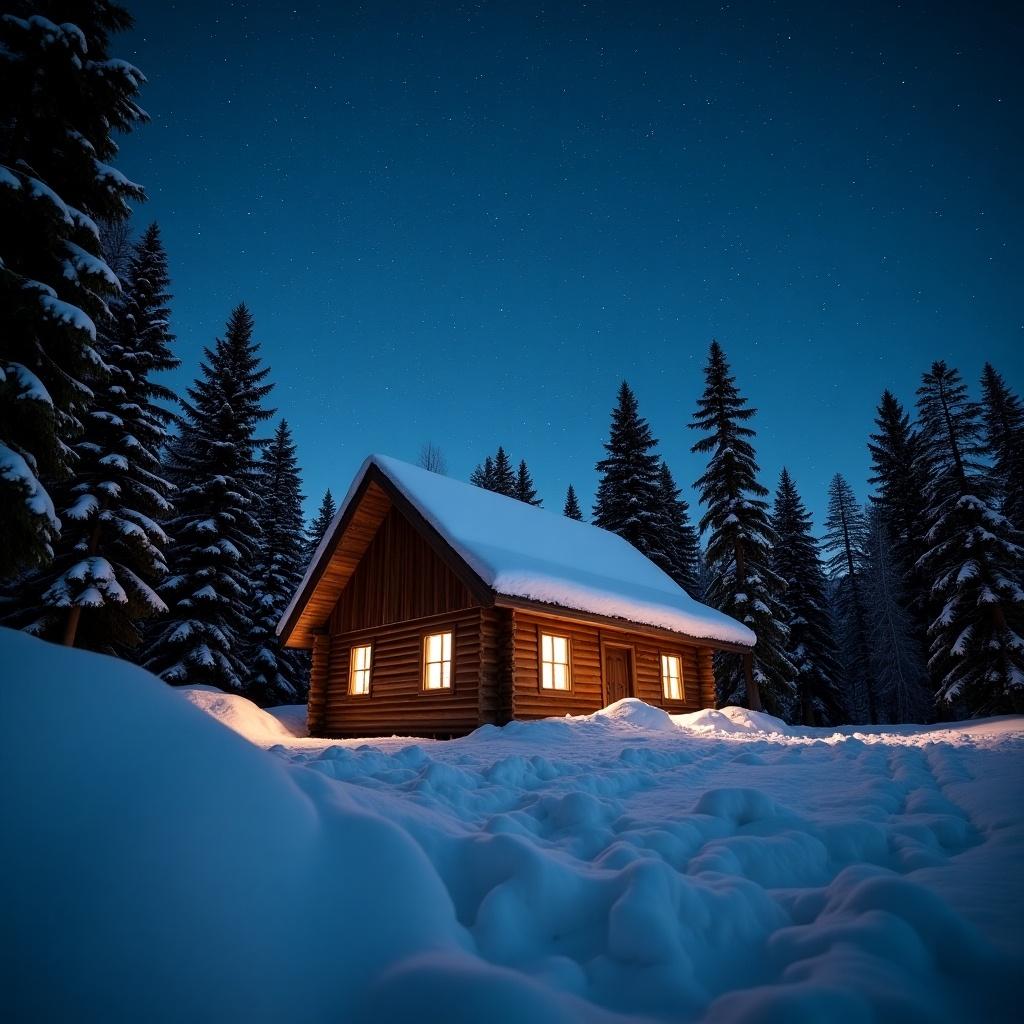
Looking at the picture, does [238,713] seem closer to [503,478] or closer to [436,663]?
[436,663]

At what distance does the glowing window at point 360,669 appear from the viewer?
14.5m

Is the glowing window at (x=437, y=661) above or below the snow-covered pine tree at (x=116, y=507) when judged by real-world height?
below

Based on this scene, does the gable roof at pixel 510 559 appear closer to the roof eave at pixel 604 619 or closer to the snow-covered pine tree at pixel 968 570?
the roof eave at pixel 604 619

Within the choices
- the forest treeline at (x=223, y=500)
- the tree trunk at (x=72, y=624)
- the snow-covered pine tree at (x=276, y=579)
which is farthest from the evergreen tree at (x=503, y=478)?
the tree trunk at (x=72, y=624)

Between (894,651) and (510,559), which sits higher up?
(510,559)

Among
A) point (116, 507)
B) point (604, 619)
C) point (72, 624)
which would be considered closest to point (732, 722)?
point (604, 619)

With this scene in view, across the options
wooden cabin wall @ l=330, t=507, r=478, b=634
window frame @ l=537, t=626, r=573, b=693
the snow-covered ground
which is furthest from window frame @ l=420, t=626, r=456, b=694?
the snow-covered ground

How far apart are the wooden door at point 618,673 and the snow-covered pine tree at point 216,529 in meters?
13.3

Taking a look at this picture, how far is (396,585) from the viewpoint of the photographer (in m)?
13.9

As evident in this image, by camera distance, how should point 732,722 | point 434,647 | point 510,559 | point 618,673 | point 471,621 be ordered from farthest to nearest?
point 618,673 → point 434,647 → point 471,621 → point 510,559 → point 732,722

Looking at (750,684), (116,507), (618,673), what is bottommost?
(750,684)

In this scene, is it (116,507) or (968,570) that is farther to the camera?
(968,570)

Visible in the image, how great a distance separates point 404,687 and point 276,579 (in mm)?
14472

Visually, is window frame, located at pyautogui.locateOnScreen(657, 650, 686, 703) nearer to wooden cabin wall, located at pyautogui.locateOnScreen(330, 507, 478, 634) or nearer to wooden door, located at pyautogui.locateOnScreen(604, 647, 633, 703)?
wooden door, located at pyautogui.locateOnScreen(604, 647, 633, 703)
